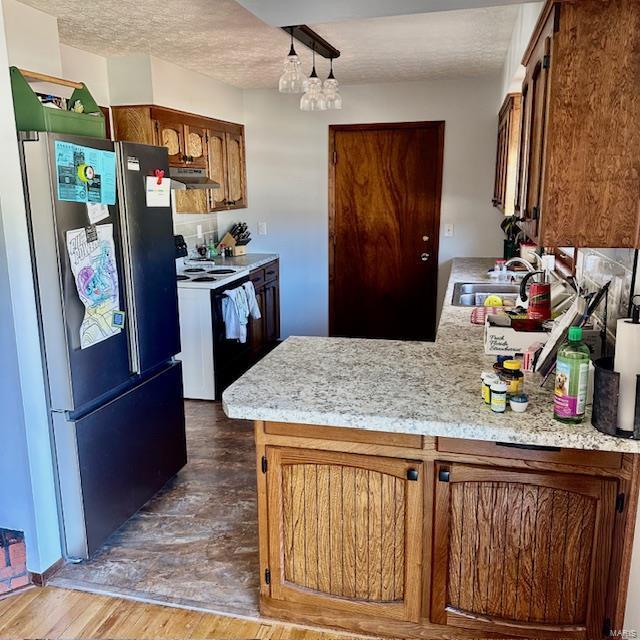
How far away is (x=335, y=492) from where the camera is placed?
1.87m

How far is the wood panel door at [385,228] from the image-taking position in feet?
18.0

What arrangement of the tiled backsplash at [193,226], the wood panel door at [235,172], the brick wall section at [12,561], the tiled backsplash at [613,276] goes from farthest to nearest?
the wood panel door at [235,172] → the tiled backsplash at [193,226] → the brick wall section at [12,561] → the tiled backsplash at [613,276]

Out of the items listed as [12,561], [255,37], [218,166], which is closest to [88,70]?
[255,37]

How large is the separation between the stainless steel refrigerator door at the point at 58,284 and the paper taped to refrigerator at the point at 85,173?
22 millimetres

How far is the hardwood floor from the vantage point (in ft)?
6.77

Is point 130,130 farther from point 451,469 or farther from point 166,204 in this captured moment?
point 451,469

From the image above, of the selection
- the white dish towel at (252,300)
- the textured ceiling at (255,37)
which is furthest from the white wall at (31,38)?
the white dish towel at (252,300)

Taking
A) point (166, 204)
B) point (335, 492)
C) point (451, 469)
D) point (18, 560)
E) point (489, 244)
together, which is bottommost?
point (18, 560)

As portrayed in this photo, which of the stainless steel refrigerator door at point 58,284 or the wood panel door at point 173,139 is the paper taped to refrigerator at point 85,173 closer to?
the stainless steel refrigerator door at point 58,284

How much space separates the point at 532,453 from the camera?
1.69 meters

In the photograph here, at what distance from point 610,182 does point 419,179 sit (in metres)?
Result: 3.94

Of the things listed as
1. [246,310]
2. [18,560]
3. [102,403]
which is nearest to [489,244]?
[246,310]

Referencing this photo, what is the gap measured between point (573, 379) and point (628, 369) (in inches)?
5.5

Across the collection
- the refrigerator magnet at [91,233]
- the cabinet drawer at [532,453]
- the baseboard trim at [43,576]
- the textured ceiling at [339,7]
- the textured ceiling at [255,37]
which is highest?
the textured ceiling at [255,37]
